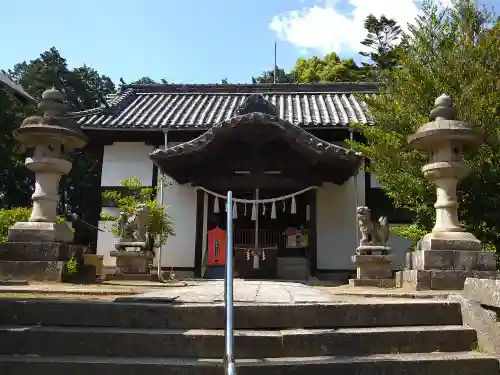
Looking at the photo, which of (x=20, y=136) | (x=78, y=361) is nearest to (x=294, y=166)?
(x=20, y=136)

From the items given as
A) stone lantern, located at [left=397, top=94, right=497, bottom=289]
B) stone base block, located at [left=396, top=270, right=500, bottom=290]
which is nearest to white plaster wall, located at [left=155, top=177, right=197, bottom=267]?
stone lantern, located at [left=397, top=94, right=497, bottom=289]

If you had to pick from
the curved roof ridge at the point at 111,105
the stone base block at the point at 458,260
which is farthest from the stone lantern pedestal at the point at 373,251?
the curved roof ridge at the point at 111,105

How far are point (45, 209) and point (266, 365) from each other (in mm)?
5675

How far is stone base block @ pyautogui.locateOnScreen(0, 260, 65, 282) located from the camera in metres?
7.39

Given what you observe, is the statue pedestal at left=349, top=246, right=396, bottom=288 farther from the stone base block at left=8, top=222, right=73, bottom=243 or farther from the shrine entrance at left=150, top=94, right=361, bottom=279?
the stone base block at left=8, top=222, right=73, bottom=243

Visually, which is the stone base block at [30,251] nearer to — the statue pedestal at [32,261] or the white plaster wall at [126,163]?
the statue pedestal at [32,261]

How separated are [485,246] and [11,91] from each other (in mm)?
8610

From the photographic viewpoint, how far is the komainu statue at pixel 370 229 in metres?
9.23

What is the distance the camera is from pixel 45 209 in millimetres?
7910

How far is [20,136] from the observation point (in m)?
8.00

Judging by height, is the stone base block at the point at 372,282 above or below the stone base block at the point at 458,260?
below

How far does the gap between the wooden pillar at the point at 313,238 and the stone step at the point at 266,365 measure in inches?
335

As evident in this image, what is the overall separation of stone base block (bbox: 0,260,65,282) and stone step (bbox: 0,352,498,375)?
3604 mm

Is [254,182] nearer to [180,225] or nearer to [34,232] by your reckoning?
[180,225]
